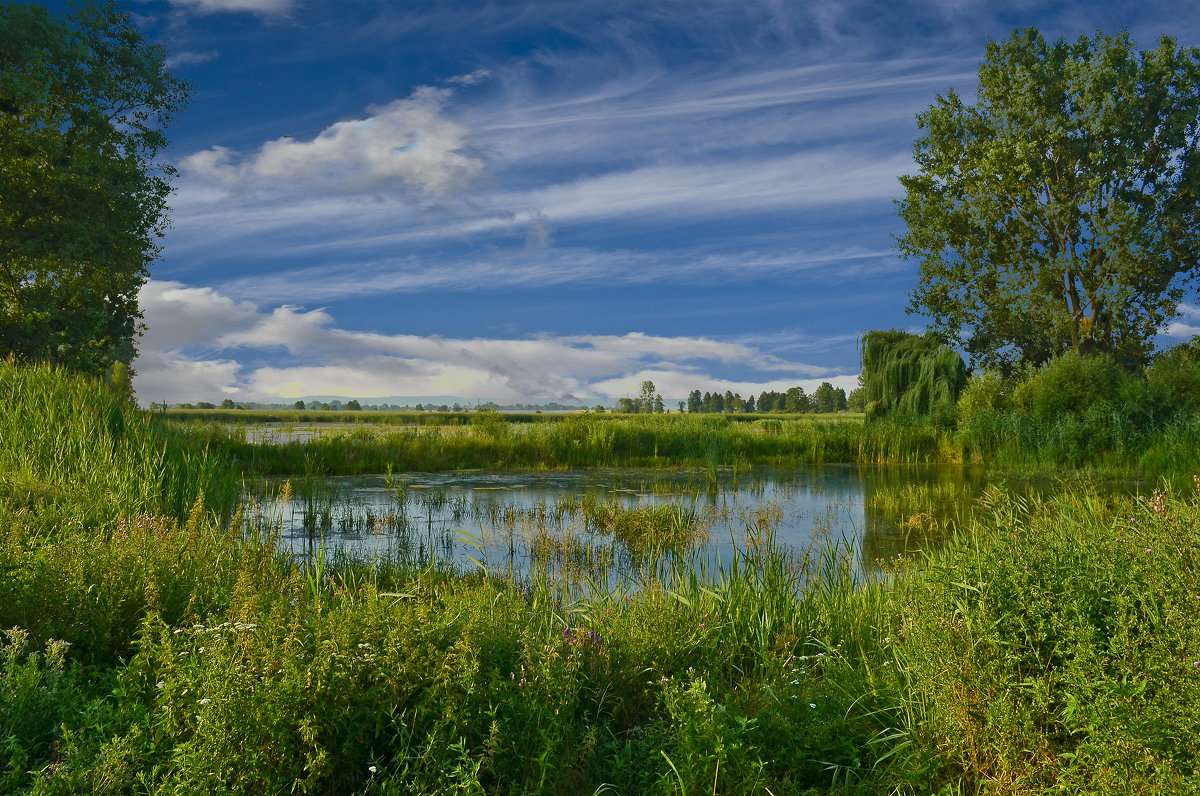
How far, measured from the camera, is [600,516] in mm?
8945

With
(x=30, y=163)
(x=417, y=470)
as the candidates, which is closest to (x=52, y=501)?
(x=417, y=470)

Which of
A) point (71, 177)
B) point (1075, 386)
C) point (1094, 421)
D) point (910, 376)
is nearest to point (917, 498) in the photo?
point (1094, 421)

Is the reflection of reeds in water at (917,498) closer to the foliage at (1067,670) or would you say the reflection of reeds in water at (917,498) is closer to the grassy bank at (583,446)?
the grassy bank at (583,446)

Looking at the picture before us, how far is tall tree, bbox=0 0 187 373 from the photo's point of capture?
1988 centimetres

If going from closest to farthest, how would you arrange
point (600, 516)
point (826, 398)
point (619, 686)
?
1. point (619, 686)
2. point (600, 516)
3. point (826, 398)

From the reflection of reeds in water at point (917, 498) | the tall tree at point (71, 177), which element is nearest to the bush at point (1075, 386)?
the reflection of reeds in water at point (917, 498)

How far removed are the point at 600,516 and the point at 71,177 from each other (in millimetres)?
20026

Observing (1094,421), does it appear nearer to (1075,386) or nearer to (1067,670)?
(1075,386)

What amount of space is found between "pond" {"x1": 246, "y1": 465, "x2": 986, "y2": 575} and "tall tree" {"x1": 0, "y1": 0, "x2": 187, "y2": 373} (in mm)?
13720

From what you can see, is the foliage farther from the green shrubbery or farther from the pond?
the green shrubbery

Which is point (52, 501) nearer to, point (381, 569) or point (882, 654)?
point (381, 569)

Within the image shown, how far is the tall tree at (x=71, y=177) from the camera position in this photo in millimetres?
19875

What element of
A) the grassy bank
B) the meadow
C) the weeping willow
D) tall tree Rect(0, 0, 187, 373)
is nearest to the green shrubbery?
the grassy bank

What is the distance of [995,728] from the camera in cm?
269
